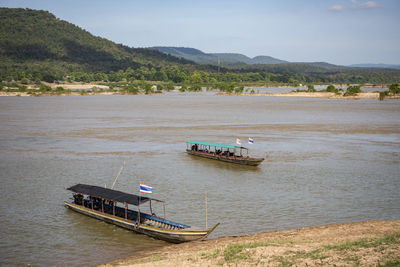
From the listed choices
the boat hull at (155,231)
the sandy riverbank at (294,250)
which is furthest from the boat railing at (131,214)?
the sandy riverbank at (294,250)

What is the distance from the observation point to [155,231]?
20969 mm

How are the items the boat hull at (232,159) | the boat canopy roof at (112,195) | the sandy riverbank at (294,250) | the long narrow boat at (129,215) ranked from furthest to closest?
the boat hull at (232,159) < the boat canopy roof at (112,195) < the long narrow boat at (129,215) < the sandy riverbank at (294,250)

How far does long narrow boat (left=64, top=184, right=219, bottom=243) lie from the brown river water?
496mm

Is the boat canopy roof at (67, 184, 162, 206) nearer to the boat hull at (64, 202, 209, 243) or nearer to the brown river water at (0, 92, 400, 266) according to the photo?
the boat hull at (64, 202, 209, 243)

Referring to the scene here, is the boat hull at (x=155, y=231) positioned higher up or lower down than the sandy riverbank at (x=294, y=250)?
lower down

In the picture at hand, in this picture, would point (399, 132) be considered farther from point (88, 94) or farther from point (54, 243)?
point (88, 94)

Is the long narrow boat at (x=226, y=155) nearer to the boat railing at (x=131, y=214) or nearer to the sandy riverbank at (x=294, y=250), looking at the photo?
the boat railing at (x=131, y=214)

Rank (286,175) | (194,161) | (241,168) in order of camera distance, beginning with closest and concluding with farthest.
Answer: (286,175)
(241,168)
(194,161)

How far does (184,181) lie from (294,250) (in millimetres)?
17720

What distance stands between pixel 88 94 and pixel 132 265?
178203 millimetres

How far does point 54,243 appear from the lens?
20953 mm

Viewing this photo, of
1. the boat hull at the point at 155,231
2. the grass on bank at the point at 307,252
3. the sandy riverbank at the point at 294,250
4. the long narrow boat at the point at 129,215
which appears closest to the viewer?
the sandy riverbank at the point at 294,250

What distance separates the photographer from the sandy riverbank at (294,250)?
14.9 m

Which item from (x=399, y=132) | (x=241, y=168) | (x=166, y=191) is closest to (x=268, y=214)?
(x=166, y=191)
